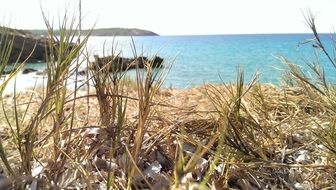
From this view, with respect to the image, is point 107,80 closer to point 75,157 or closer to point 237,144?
point 75,157

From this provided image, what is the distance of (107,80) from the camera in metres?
1.40

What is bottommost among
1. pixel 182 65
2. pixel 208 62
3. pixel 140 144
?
pixel 208 62

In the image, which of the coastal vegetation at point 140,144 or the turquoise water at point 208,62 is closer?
the coastal vegetation at point 140,144

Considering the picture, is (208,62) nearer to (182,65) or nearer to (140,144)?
A: (182,65)

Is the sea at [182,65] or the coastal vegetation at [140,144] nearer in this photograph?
the coastal vegetation at [140,144]

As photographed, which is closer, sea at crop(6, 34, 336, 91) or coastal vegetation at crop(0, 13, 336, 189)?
coastal vegetation at crop(0, 13, 336, 189)

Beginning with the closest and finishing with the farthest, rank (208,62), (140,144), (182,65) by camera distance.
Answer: (140,144) → (182,65) → (208,62)

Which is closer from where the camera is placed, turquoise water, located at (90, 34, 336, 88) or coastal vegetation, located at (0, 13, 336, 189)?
coastal vegetation, located at (0, 13, 336, 189)

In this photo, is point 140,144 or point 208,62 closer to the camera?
point 140,144

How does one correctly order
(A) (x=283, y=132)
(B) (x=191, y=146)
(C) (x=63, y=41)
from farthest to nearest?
(A) (x=283, y=132), (B) (x=191, y=146), (C) (x=63, y=41)

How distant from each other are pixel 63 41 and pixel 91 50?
0.28 meters

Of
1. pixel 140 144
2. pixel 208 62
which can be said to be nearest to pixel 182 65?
pixel 208 62

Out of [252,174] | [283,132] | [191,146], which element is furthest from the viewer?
[283,132]

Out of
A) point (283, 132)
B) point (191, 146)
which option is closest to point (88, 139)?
point (191, 146)
